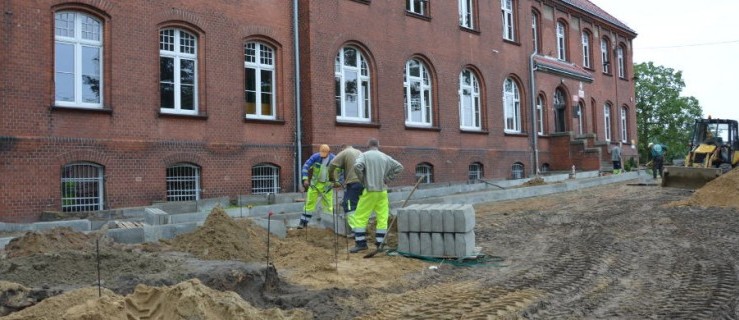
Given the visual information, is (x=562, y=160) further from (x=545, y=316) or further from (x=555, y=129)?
(x=545, y=316)

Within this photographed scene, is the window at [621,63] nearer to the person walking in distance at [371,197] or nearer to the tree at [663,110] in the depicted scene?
the tree at [663,110]

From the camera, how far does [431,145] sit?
2056cm

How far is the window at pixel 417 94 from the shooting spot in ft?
66.7

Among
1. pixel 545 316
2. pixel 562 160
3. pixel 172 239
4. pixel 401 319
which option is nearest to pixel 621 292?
pixel 545 316

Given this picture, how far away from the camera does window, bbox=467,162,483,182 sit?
22.4 m

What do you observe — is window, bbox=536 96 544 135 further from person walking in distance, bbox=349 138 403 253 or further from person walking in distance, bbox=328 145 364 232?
person walking in distance, bbox=349 138 403 253

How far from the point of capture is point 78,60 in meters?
12.9

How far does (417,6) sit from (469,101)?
4452 mm

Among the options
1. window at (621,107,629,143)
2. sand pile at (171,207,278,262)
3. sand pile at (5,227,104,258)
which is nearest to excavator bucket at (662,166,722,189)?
sand pile at (171,207,278,262)

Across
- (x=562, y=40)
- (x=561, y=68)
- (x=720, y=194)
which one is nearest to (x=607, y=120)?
(x=562, y=40)

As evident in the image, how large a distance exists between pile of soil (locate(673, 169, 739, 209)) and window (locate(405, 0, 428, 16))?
10684mm

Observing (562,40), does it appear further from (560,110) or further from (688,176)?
(688,176)

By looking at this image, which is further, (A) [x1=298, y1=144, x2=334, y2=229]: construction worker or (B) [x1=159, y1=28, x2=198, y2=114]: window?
(B) [x1=159, y1=28, x2=198, y2=114]: window

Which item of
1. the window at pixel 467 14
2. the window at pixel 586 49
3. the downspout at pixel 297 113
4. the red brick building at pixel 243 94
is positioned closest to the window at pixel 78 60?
the red brick building at pixel 243 94
